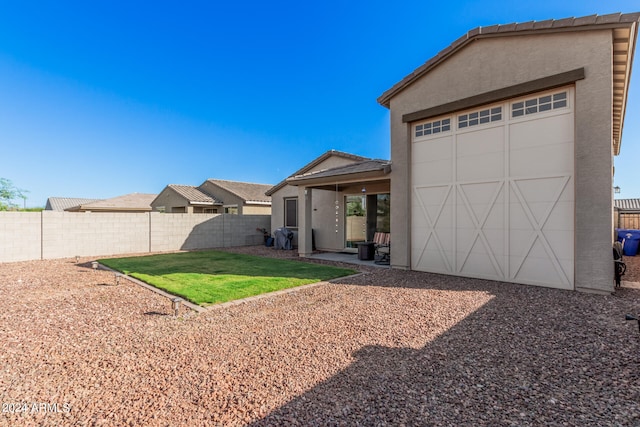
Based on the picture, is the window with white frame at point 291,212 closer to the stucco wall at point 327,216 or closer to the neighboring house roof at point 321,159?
the neighboring house roof at point 321,159

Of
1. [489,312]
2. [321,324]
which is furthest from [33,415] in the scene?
[489,312]

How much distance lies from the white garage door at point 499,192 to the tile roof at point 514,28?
1.36 meters

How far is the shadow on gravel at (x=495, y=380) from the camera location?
2.55 meters

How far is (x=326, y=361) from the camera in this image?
3.58 meters

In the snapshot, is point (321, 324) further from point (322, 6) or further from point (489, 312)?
point (322, 6)

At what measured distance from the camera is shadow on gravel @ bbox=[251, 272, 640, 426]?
2.55 meters

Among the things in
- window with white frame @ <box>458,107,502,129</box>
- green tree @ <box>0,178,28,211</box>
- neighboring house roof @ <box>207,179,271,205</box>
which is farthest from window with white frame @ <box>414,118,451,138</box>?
green tree @ <box>0,178,28,211</box>

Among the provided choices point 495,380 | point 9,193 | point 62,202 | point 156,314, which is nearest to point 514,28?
point 495,380

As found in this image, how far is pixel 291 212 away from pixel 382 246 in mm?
7377

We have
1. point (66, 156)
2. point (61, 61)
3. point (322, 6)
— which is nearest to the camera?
point (322, 6)

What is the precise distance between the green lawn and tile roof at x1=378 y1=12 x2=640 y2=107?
249 inches

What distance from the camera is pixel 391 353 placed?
379cm

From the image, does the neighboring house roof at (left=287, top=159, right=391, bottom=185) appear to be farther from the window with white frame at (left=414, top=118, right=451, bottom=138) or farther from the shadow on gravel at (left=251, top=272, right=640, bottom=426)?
the shadow on gravel at (left=251, top=272, right=640, bottom=426)

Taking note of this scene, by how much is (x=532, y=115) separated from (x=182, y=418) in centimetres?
905
